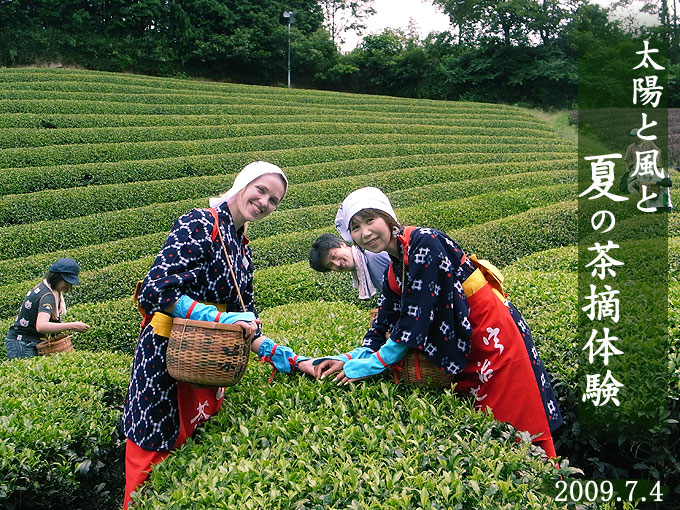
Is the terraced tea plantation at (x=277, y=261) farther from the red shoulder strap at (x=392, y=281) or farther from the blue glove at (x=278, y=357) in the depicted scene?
the red shoulder strap at (x=392, y=281)

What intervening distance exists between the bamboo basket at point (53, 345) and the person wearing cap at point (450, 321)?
3072mm

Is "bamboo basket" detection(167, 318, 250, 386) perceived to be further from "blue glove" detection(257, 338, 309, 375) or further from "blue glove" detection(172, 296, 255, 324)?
"blue glove" detection(257, 338, 309, 375)

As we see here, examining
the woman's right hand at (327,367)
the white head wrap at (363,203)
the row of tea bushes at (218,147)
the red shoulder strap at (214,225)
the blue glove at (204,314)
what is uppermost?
the row of tea bushes at (218,147)

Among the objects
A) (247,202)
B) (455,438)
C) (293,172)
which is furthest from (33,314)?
(293,172)

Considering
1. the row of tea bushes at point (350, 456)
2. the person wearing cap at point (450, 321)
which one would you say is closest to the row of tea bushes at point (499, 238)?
the person wearing cap at point (450, 321)

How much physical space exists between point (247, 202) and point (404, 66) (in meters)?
30.2

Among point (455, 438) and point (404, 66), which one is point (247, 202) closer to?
point (455, 438)

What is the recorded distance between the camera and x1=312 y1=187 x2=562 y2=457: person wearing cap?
221 centimetres

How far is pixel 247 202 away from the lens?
2.42 meters

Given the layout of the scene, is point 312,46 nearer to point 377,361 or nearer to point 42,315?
point 42,315

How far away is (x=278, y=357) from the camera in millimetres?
2600

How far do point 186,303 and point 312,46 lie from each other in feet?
93.7

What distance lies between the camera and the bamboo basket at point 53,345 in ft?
14.8

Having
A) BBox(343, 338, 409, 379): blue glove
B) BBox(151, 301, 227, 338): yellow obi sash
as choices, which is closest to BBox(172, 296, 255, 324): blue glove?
BBox(151, 301, 227, 338): yellow obi sash
